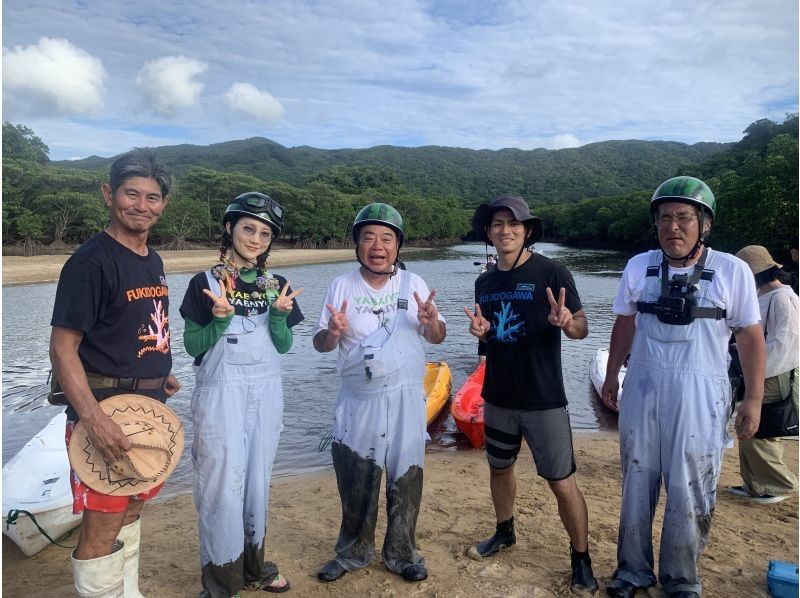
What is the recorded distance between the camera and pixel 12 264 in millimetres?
37156

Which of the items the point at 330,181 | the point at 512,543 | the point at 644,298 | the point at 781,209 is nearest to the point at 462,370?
the point at 512,543

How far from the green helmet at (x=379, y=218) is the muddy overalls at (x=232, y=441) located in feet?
3.08

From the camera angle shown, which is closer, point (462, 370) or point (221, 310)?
point (221, 310)

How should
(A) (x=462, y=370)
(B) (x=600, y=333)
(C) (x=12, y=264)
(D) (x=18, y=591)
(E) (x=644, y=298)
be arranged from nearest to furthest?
(E) (x=644, y=298), (D) (x=18, y=591), (A) (x=462, y=370), (B) (x=600, y=333), (C) (x=12, y=264)

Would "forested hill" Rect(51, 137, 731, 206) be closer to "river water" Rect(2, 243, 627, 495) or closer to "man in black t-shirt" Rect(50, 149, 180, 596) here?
"river water" Rect(2, 243, 627, 495)

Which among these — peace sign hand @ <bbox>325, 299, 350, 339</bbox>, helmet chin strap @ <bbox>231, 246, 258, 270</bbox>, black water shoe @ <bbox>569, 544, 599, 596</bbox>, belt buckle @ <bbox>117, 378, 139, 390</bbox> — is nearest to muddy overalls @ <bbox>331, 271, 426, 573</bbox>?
peace sign hand @ <bbox>325, 299, 350, 339</bbox>

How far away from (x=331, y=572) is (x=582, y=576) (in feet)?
5.76

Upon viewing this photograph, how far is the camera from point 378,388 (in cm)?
389

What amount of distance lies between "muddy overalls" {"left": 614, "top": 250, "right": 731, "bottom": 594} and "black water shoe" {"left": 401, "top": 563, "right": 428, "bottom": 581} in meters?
1.34

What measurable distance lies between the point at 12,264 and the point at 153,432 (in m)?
41.6

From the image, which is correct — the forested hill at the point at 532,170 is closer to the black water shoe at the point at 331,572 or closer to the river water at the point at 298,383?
the river water at the point at 298,383

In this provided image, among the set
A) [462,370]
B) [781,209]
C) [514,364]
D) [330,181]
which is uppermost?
[330,181]

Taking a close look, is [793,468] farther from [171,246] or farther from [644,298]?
[171,246]

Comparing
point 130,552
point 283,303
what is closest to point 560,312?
point 283,303
